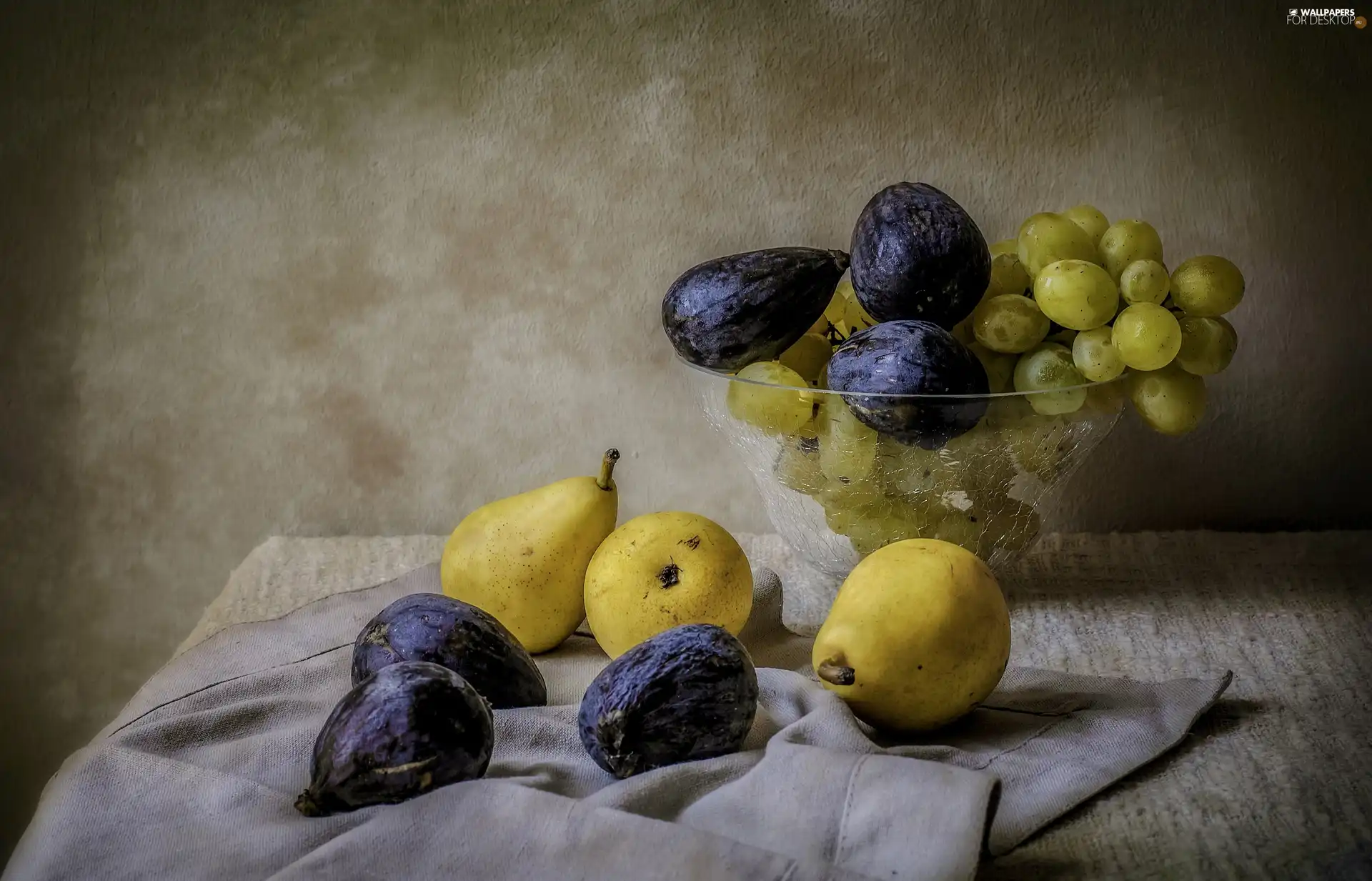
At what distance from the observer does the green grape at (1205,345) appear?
31.9 inches

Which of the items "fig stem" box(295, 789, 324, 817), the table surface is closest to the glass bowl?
the table surface

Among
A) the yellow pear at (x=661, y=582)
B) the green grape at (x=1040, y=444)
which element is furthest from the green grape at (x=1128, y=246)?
the yellow pear at (x=661, y=582)

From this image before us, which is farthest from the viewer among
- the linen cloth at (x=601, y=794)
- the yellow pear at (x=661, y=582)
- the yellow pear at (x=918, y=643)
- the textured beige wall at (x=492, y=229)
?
the textured beige wall at (x=492, y=229)

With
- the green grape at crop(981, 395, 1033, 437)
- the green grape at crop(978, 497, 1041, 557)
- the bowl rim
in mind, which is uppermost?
the bowl rim

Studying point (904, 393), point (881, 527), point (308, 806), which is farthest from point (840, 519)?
point (308, 806)

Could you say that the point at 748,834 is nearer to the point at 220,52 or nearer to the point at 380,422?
the point at 380,422

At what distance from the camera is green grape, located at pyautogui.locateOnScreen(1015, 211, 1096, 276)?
81 centimetres

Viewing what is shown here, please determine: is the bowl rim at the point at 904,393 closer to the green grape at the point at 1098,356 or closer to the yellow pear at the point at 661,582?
the green grape at the point at 1098,356

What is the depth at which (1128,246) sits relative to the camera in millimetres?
814

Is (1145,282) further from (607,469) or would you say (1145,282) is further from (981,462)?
(607,469)

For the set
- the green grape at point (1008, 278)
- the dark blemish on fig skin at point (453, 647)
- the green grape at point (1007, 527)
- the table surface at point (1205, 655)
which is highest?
the green grape at point (1008, 278)

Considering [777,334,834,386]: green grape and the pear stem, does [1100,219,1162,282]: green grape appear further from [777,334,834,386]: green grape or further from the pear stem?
the pear stem

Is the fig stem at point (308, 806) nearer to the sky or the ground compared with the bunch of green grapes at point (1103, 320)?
nearer to the ground

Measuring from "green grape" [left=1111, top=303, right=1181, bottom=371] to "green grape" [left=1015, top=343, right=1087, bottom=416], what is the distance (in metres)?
0.04
